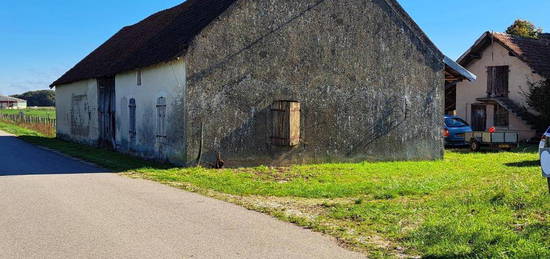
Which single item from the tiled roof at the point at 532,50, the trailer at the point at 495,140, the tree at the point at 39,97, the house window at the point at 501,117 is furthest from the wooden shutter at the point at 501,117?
the tree at the point at 39,97

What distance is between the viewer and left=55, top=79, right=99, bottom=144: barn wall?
24.5m

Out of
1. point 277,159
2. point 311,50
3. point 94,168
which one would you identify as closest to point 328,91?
point 311,50

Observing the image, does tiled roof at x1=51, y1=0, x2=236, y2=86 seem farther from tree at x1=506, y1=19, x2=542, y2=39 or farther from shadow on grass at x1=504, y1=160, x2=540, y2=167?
tree at x1=506, y1=19, x2=542, y2=39

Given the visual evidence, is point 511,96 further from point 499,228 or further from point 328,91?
point 499,228

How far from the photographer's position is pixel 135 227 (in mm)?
7891

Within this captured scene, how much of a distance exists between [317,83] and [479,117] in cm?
1917

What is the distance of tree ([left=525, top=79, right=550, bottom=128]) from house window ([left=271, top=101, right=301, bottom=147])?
17494mm

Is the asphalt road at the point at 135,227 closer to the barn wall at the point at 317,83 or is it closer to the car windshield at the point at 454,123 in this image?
the barn wall at the point at 317,83

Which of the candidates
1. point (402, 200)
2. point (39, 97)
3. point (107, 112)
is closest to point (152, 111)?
point (107, 112)

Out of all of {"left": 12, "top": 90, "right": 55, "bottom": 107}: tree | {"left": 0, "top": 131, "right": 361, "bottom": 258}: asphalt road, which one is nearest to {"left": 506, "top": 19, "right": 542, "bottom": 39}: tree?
{"left": 0, "top": 131, "right": 361, "bottom": 258}: asphalt road

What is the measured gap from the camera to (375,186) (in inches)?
480

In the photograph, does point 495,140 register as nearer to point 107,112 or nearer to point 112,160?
point 112,160

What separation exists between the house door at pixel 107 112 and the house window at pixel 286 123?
8.23 metres

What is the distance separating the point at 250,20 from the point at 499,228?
427 inches
